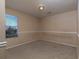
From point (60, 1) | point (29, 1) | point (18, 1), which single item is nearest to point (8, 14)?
point (18, 1)

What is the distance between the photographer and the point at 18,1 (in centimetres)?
422

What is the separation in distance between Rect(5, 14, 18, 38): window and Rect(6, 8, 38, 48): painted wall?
22 centimetres

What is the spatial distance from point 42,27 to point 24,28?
1.89 m

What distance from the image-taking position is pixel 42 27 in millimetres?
7594

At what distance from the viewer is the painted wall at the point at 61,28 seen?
5078 mm

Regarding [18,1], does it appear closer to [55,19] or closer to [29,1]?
[29,1]

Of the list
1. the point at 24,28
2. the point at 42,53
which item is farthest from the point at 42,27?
the point at 42,53

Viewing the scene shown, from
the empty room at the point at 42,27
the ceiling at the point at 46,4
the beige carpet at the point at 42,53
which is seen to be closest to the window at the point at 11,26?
the empty room at the point at 42,27

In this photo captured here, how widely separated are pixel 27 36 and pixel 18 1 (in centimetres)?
293

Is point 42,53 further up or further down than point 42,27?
further down

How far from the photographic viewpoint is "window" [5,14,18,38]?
4892mm

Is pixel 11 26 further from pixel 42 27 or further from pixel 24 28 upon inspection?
pixel 42 27

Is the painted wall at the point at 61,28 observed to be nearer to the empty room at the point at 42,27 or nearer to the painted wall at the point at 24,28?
the empty room at the point at 42,27

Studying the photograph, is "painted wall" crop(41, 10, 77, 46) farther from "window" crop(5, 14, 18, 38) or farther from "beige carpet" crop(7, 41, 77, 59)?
"window" crop(5, 14, 18, 38)
